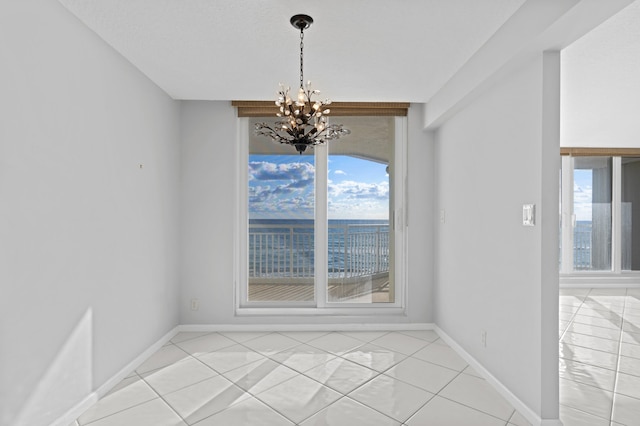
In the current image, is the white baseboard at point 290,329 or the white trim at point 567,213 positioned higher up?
the white trim at point 567,213

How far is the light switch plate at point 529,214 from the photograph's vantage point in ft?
7.04

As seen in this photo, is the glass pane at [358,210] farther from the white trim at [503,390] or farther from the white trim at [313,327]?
the white trim at [503,390]

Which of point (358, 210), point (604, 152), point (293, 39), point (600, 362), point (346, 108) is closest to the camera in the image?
point (293, 39)

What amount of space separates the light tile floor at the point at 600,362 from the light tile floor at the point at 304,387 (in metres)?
0.12

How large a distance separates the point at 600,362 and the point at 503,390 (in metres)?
1.23

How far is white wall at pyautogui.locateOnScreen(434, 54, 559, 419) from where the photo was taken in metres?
2.06

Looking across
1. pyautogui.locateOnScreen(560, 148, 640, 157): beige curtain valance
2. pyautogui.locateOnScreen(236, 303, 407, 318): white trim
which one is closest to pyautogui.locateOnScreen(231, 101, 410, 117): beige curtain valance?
pyautogui.locateOnScreen(236, 303, 407, 318): white trim

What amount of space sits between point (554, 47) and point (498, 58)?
0.33 metres

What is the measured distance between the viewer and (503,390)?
8.07 feet

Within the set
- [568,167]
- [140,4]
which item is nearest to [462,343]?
[140,4]

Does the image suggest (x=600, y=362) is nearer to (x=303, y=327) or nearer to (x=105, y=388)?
(x=303, y=327)

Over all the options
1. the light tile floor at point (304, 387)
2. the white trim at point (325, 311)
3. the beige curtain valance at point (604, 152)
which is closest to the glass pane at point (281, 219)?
the white trim at point (325, 311)

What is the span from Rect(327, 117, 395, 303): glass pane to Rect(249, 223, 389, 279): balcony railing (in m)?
0.01

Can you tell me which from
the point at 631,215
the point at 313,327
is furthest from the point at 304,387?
the point at 631,215
